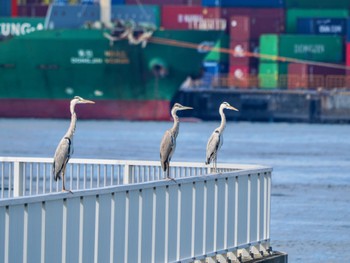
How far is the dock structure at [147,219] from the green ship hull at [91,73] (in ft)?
181

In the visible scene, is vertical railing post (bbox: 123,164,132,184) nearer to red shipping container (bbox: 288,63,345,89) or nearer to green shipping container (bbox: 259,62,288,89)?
red shipping container (bbox: 288,63,345,89)

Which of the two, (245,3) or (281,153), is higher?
(245,3)

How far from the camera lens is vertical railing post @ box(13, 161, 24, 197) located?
14.1 meters

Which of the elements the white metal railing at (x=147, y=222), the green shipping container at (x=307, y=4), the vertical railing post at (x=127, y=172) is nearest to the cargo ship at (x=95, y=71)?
the green shipping container at (x=307, y=4)

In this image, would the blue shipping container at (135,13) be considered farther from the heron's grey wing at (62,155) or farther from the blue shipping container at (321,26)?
the heron's grey wing at (62,155)

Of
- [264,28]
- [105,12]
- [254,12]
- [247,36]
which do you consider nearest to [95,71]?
[105,12]

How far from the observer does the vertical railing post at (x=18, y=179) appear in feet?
46.4

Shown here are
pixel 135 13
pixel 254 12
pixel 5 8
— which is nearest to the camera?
pixel 135 13

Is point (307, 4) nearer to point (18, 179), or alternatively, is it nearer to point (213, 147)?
point (18, 179)

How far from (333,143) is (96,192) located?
144ft

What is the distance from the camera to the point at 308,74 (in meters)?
82.2

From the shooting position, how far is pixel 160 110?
229 ft

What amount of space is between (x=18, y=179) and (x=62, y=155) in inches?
128

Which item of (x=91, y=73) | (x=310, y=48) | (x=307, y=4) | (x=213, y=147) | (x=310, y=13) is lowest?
(x=91, y=73)
